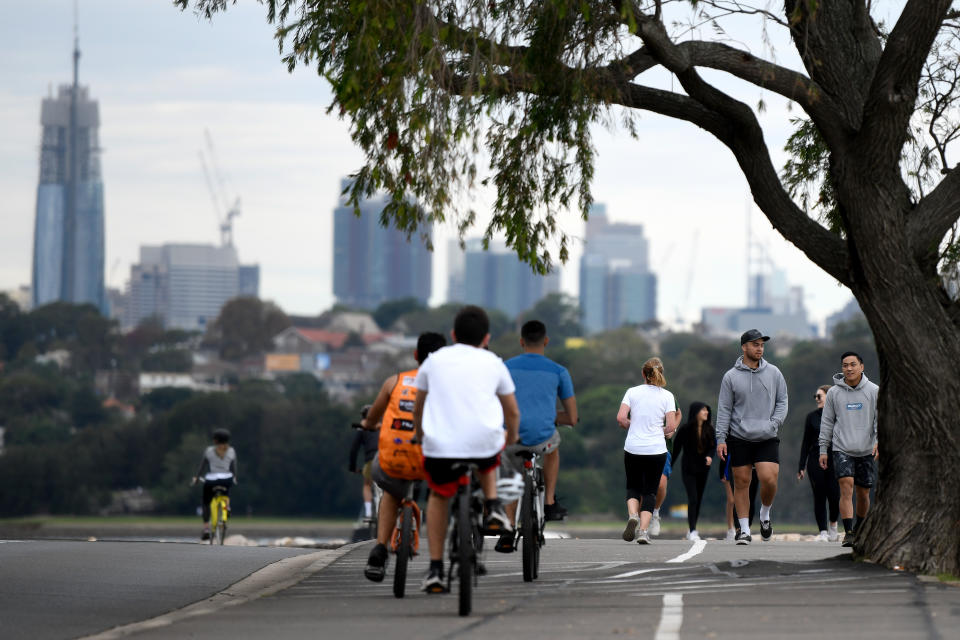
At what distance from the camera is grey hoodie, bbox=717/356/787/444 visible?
15.2m

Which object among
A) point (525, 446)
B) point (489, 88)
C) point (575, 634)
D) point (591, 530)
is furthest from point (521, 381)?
point (591, 530)

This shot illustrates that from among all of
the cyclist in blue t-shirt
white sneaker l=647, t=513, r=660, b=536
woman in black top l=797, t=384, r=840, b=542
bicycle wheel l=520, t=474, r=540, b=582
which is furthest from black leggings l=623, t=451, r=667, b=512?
bicycle wheel l=520, t=474, r=540, b=582

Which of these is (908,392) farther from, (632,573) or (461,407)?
(461,407)

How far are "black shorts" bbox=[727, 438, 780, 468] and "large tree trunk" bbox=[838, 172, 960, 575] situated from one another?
3.11 meters

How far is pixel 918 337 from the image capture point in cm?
1177

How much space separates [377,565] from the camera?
10.7 metres

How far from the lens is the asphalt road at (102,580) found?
33.9ft

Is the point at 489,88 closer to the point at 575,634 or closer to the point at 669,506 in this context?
the point at 575,634

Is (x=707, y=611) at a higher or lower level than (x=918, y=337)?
lower

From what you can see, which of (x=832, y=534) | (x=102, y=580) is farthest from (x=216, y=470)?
(x=102, y=580)

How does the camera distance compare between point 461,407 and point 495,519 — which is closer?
point 461,407

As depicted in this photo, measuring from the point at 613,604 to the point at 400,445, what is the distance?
1567 mm

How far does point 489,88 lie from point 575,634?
4.00m

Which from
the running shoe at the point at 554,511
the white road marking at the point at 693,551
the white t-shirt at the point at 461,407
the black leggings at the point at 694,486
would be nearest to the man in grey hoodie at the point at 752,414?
the white road marking at the point at 693,551
